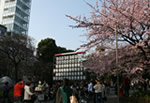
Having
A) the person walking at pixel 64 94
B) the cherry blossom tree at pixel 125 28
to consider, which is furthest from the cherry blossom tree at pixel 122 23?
the person walking at pixel 64 94

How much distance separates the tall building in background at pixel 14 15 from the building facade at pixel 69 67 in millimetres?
32647

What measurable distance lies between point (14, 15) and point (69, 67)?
128ft

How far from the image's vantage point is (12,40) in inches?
877

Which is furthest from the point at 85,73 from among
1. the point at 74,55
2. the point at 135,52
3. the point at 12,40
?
the point at 135,52

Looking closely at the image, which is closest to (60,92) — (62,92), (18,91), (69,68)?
(62,92)

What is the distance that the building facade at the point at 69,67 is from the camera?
85.9ft

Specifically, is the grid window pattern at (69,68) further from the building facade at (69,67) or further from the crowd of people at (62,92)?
the crowd of people at (62,92)

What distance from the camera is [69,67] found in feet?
91.2

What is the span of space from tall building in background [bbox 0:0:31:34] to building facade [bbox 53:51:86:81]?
107ft

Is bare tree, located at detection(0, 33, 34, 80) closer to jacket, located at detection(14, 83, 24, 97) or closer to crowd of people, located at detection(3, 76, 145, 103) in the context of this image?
crowd of people, located at detection(3, 76, 145, 103)

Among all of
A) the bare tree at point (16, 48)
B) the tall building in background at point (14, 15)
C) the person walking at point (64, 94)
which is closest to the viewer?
the person walking at point (64, 94)

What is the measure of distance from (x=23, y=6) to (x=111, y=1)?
194ft

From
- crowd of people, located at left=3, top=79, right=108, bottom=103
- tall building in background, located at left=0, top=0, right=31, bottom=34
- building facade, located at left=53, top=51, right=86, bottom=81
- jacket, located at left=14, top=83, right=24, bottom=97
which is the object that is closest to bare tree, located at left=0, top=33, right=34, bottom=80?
building facade, located at left=53, top=51, right=86, bottom=81

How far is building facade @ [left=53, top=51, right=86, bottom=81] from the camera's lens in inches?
1030
